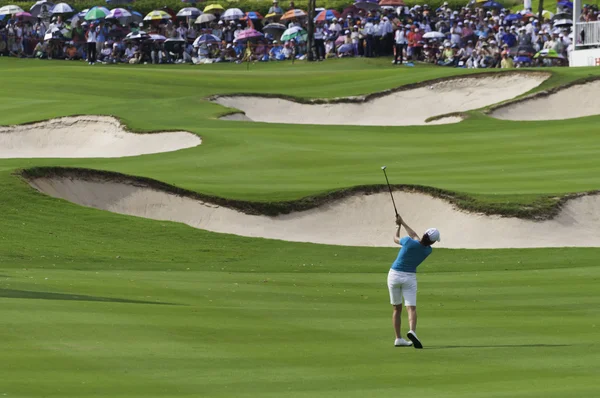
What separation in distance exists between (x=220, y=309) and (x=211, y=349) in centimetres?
324

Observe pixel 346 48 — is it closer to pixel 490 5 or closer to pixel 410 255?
pixel 490 5

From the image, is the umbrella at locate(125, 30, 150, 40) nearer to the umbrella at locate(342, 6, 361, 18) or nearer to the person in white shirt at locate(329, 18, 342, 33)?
the person in white shirt at locate(329, 18, 342, 33)

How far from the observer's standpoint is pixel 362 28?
66.9 m

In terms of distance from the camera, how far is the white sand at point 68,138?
43469mm

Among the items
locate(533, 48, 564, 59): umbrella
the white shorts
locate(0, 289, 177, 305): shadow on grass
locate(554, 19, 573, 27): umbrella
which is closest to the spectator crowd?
locate(554, 19, 573, 27): umbrella

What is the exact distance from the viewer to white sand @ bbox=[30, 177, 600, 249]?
2925cm

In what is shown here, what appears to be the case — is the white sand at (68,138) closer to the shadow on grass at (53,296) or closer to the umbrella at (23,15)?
the shadow on grass at (53,296)

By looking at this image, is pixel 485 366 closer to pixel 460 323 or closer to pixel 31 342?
pixel 460 323

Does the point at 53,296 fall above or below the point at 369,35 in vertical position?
below

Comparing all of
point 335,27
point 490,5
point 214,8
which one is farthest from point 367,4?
point 214,8

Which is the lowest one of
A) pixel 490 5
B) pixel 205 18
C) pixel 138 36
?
pixel 138 36

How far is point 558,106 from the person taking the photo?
47.9m

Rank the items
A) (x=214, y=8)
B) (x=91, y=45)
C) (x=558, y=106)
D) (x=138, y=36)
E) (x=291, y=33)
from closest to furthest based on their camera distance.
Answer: (x=558, y=106) < (x=91, y=45) < (x=138, y=36) < (x=291, y=33) < (x=214, y=8)

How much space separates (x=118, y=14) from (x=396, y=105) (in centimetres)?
2490
